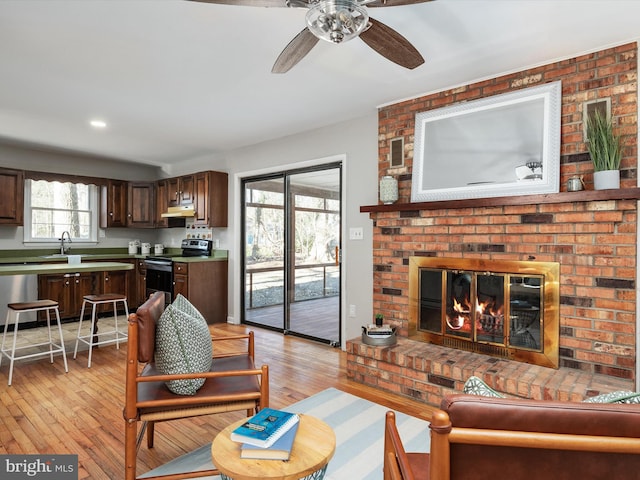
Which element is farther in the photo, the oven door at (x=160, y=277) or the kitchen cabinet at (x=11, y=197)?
the oven door at (x=160, y=277)

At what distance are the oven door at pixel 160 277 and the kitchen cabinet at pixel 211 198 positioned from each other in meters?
0.84

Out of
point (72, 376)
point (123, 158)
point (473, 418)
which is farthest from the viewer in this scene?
point (123, 158)

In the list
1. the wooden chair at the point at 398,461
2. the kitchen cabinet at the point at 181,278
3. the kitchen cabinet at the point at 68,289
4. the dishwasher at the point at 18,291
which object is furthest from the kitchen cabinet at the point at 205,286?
the wooden chair at the point at 398,461

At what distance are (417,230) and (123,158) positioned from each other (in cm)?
512

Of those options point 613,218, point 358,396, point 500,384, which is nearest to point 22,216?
point 358,396

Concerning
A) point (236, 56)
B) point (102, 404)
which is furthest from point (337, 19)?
point (102, 404)

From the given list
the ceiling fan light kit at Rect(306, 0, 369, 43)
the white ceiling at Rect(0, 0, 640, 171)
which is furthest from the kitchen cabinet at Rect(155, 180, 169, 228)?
the ceiling fan light kit at Rect(306, 0, 369, 43)

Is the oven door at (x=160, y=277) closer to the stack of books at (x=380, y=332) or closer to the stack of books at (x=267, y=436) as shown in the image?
the stack of books at (x=380, y=332)

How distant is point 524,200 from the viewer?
2.68 metres

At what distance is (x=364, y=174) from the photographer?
3.89m

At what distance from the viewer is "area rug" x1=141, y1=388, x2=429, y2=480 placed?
1.99m

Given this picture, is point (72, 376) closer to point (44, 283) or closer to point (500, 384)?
point (44, 283)

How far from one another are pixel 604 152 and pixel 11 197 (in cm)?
663

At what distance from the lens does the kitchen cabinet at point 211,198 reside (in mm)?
5355
